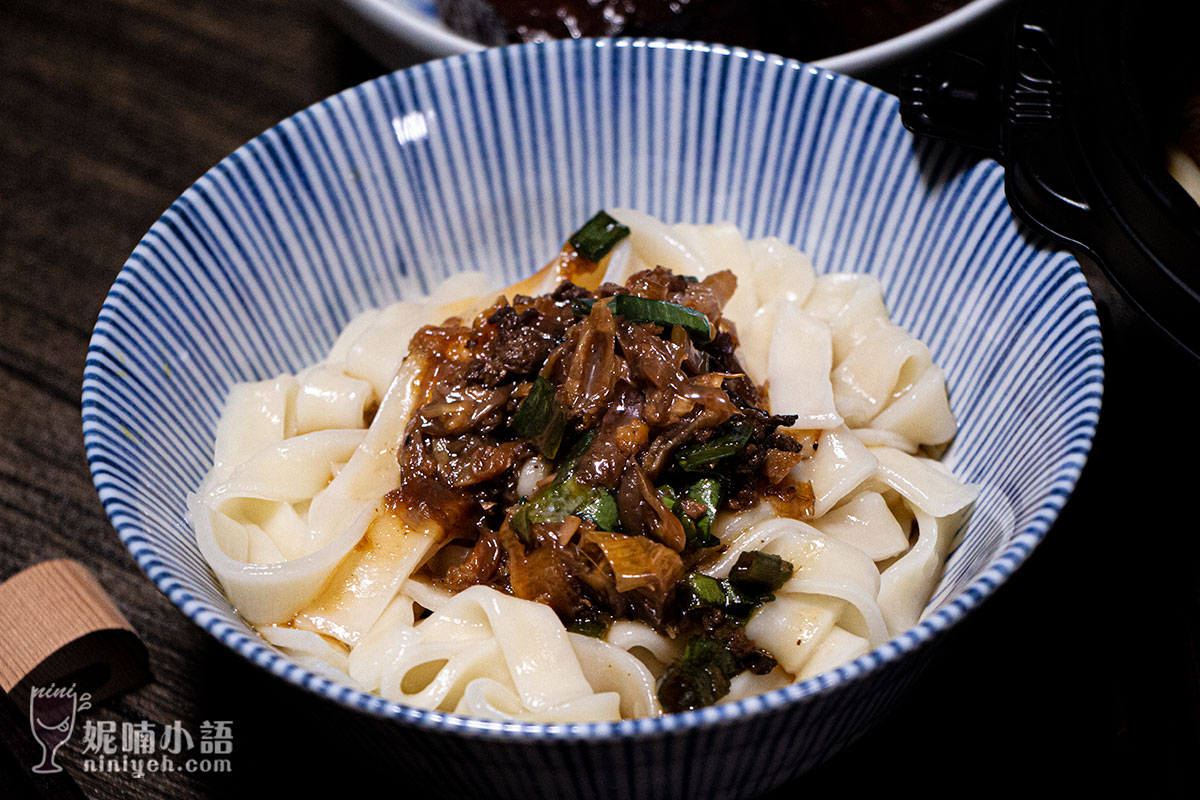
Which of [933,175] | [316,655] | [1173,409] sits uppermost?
[933,175]

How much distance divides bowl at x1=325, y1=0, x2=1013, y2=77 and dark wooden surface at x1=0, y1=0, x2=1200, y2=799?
1024 millimetres

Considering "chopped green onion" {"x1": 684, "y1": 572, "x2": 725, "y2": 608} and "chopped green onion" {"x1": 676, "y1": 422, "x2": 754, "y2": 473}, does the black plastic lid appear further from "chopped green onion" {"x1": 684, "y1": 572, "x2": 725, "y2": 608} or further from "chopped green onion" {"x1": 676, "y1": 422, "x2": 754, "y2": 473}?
"chopped green onion" {"x1": 684, "y1": 572, "x2": 725, "y2": 608}

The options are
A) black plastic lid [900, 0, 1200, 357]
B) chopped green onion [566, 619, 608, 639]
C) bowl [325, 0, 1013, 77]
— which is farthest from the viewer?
bowl [325, 0, 1013, 77]

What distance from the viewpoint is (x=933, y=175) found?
303 centimetres

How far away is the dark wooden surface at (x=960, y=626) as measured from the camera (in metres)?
2.56

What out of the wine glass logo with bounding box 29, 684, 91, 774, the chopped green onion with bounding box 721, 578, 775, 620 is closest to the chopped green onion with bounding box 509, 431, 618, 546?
the chopped green onion with bounding box 721, 578, 775, 620

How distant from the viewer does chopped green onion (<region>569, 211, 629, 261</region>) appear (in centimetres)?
318

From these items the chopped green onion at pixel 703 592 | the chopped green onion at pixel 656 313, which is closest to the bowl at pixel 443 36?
the chopped green onion at pixel 656 313

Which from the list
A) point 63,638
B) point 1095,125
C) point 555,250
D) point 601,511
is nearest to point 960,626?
point 601,511

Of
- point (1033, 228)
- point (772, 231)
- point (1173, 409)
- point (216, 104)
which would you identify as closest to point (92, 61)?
point (216, 104)

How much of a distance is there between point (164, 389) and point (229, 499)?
35cm

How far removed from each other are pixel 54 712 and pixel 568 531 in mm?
1547

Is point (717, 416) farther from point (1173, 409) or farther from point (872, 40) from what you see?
point (872, 40)

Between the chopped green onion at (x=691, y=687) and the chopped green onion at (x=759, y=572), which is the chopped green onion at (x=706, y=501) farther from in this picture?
the chopped green onion at (x=691, y=687)
